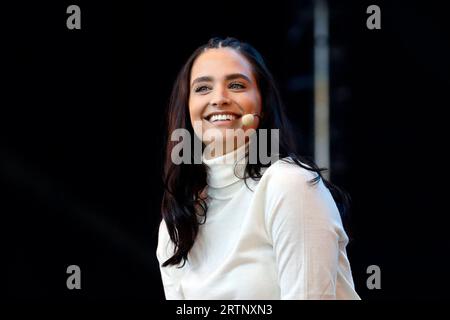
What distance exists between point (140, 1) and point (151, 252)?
0.88 m

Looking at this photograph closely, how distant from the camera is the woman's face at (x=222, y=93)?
1405 millimetres

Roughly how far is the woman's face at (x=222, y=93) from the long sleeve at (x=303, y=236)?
0.70ft

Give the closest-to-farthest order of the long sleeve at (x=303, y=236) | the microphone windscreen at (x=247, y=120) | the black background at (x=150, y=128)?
1. the long sleeve at (x=303, y=236)
2. the microphone windscreen at (x=247, y=120)
3. the black background at (x=150, y=128)

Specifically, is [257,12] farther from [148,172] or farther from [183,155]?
[183,155]

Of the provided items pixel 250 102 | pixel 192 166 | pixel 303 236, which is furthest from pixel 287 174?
pixel 192 166

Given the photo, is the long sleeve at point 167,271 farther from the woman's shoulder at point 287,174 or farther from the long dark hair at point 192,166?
the woman's shoulder at point 287,174

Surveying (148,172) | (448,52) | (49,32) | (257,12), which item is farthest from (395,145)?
(49,32)

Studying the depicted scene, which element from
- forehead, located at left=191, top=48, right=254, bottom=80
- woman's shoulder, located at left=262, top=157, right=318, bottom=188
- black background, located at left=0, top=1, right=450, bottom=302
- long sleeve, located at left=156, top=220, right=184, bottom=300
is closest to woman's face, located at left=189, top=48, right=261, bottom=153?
forehead, located at left=191, top=48, right=254, bottom=80

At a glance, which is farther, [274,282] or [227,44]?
[227,44]

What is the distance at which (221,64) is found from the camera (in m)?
1.44

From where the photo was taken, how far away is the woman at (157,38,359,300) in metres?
1.19

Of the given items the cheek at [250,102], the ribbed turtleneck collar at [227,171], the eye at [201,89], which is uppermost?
the eye at [201,89]

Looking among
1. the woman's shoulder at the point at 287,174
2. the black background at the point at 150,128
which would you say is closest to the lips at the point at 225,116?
the woman's shoulder at the point at 287,174
